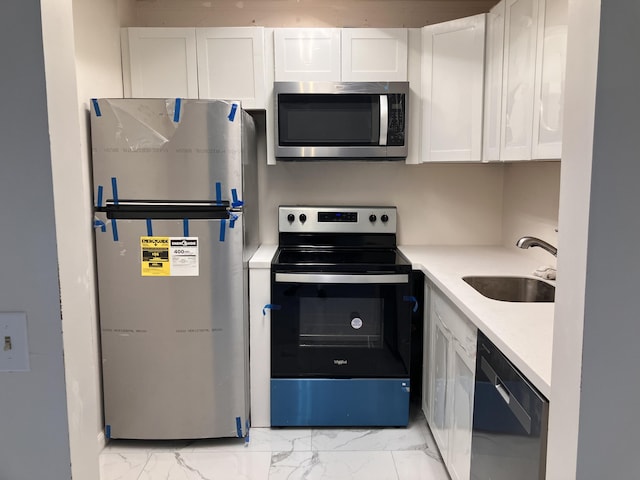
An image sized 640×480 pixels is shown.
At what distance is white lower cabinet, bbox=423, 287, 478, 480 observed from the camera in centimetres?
173

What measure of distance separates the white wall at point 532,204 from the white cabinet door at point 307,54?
122 cm

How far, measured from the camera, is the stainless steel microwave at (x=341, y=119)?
251 centimetres

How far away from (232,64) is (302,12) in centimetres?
63

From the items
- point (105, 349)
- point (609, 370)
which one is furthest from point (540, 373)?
point (105, 349)

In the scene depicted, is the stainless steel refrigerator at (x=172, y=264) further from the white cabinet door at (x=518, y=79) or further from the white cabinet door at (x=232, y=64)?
the white cabinet door at (x=518, y=79)

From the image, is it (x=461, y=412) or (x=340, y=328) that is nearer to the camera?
(x=461, y=412)

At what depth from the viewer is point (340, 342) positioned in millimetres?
2475

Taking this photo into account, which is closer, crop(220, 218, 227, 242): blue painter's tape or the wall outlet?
the wall outlet

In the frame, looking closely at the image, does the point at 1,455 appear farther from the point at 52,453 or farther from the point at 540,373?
the point at 540,373

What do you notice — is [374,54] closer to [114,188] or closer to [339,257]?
[339,257]

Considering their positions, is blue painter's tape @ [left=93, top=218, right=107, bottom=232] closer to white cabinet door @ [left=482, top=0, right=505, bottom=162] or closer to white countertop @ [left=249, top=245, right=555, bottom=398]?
white countertop @ [left=249, top=245, right=555, bottom=398]

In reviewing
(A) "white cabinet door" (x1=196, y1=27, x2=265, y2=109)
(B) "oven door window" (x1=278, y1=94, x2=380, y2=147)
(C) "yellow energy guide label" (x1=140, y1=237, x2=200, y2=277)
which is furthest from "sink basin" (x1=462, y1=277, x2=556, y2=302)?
(A) "white cabinet door" (x1=196, y1=27, x2=265, y2=109)

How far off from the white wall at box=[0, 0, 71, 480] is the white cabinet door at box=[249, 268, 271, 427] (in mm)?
1591

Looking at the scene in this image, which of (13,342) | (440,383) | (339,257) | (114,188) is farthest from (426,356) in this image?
(13,342)
